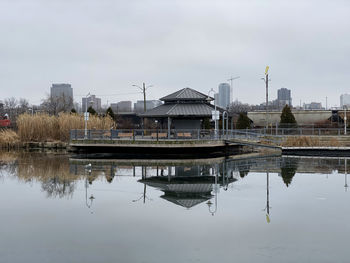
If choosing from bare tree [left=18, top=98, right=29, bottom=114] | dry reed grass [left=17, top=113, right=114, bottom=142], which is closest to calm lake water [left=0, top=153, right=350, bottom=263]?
dry reed grass [left=17, top=113, right=114, bottom=142]

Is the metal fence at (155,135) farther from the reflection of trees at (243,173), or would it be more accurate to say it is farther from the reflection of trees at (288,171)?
the reflection of trees at (243,173)

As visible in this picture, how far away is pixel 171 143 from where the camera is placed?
32469 millimetres

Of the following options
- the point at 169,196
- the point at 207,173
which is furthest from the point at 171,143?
the point at 169,196

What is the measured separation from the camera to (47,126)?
44.8 meters

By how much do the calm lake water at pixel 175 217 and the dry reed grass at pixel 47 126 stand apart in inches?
862

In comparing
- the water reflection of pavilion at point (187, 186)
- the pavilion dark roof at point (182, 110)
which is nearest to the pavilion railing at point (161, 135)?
the pavilion dark roof at point (182, 110)

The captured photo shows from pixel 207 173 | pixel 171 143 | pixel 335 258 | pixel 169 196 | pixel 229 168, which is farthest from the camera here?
pixel 171 143

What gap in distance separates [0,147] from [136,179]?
98.3ft

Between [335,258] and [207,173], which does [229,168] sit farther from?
[335,258]

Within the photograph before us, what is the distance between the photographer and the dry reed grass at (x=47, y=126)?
143 ft

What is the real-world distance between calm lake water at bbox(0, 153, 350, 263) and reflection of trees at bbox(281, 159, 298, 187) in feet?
0.18

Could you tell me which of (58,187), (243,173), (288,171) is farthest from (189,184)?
(288,171)

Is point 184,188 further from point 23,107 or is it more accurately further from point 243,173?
point 23,107

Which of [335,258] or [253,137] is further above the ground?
[253,137]
